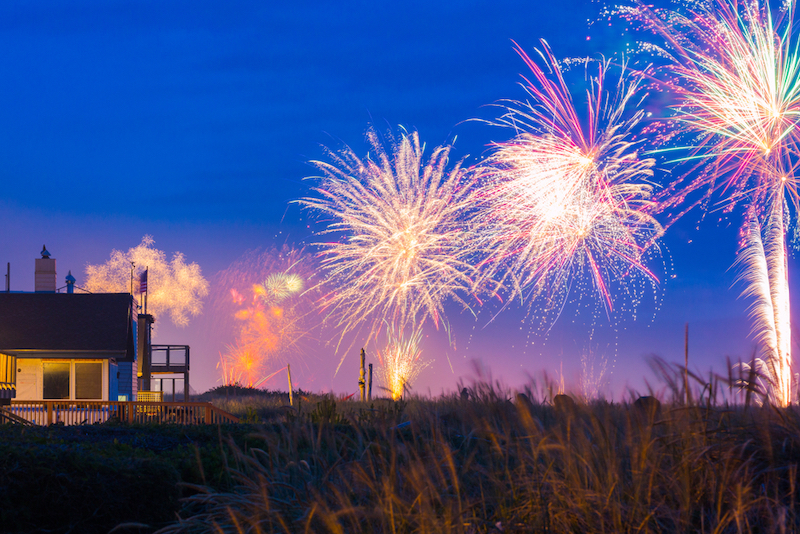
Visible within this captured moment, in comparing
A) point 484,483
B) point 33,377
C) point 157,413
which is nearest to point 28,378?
point 33,377

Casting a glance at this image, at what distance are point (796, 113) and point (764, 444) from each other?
12547mm

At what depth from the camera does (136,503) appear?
6.64m

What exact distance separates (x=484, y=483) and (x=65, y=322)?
1065 inches

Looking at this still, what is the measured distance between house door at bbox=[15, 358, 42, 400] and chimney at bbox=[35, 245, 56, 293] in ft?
15.3

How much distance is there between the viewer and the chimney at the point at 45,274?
31312 millimetres

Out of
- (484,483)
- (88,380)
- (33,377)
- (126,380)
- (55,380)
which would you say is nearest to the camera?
(484,483)

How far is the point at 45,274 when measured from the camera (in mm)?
31438

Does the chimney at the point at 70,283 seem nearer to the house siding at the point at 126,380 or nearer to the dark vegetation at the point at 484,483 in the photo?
the house siding at the point at 126,380

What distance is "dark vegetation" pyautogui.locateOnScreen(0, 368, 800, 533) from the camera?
15.1ft

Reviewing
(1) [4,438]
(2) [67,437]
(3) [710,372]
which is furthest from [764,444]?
(2) [67,437]

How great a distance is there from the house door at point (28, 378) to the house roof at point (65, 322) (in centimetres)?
96

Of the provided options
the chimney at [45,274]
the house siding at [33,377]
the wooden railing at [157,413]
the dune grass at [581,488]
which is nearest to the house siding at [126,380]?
the house siding at [33,377]

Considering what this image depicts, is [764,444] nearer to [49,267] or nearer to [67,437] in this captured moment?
[67,437]

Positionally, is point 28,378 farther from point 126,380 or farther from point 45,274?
point 45,274
